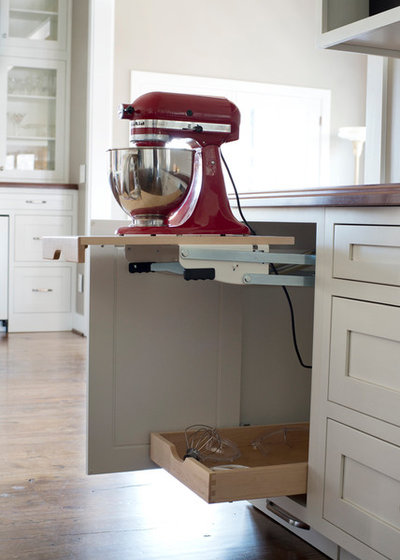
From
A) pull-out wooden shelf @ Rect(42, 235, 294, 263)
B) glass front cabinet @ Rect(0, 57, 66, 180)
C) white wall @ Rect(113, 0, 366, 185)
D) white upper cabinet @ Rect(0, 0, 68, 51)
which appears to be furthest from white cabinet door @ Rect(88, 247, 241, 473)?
white upper cabinet @ Rect(0, 0, 68, 51)

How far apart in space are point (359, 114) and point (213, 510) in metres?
4.26

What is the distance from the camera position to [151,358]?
1.87m

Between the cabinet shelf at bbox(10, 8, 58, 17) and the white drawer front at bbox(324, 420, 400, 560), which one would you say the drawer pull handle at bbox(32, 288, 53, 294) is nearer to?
the cabinet shelf at bbox(10, 8, 58, 17)

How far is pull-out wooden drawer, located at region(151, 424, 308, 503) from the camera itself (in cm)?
154

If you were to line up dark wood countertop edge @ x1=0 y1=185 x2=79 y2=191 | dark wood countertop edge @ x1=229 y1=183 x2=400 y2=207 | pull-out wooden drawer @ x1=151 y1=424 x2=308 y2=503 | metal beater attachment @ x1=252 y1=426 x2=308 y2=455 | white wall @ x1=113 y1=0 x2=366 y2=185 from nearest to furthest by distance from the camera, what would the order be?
dark wood countertop edge @ x1=229 y1=183 x2=400 y2=207
pull-out wooden drawer @ x1=151 y1=424 x2=308 y2=503
metal beater attachment @ x1=252 y1=426 x2=308 y2=455
white wall @ x1=113 y1=0 x2=366 y2=185
dark wood countertop edge @ x1=0 y1=185 x2=79 y2=191

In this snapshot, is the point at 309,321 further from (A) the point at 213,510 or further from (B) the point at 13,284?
(B) the point at 13,284

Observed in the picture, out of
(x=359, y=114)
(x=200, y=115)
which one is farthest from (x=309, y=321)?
(x=359, y=114)

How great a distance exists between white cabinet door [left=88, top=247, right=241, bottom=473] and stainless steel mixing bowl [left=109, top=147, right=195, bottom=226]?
192 millimetres

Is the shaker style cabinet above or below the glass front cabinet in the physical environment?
below

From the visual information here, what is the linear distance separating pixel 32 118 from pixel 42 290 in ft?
4.10

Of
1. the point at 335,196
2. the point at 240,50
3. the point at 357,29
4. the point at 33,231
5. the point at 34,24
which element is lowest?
the point at 33,231

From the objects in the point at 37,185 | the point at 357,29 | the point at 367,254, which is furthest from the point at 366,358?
the point at 37,185

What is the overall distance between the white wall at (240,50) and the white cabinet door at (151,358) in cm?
312

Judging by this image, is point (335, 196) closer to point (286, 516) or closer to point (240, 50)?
point (286, 516)
